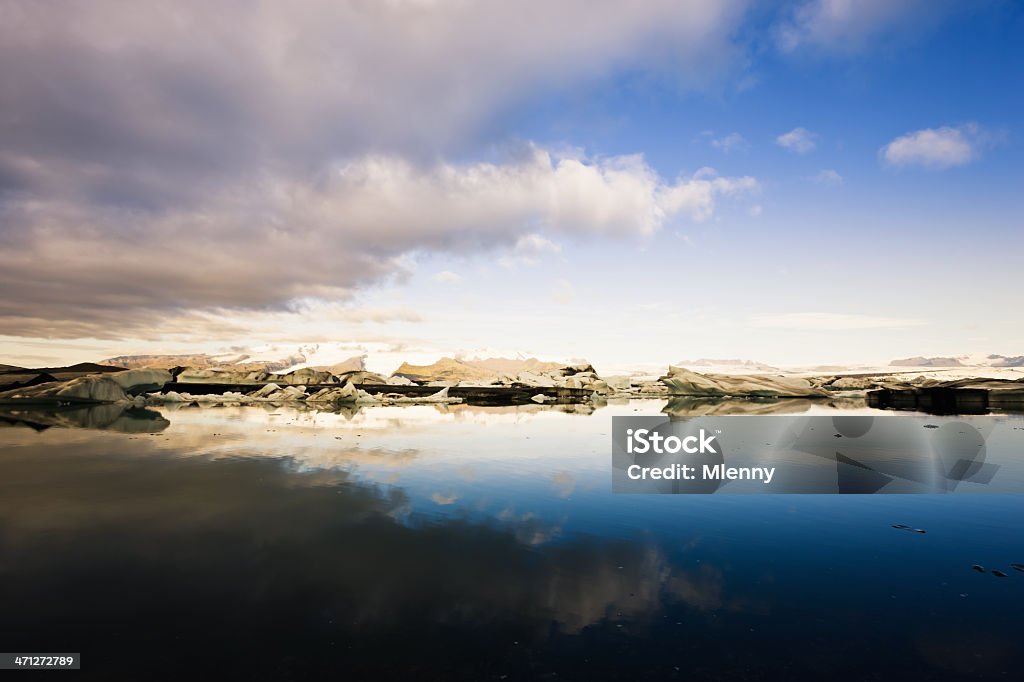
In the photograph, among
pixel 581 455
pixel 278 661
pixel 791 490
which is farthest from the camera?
pixel 581 455

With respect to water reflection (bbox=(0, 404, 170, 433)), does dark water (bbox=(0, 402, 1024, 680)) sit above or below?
below

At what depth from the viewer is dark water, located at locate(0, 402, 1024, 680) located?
409 centimetres

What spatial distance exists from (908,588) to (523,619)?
13.9ft

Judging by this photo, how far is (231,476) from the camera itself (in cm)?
1145

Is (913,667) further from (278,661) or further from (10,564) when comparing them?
(10,564)

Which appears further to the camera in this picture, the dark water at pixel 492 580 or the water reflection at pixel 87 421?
the water reflection at pixel 87 421

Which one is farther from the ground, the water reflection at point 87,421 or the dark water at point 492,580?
the water reflection at point 87,421

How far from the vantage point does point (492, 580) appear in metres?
5.67

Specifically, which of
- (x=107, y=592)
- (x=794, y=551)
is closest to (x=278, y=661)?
(x=107, y=592)

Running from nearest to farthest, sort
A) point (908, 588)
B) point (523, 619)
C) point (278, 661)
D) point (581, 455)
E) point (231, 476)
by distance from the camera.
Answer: point (278, 661)
point (523, 619)
point (908, 588)
point (231, 476)
point (581, 455)

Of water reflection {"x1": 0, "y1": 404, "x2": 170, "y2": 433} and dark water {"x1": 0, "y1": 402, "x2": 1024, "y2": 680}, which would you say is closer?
dark water {"x1": 0, "y1": 402, "x2": 1024, "y2": 680}

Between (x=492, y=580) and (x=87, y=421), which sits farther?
(x=87, y=421)

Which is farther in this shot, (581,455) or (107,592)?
(581,455)

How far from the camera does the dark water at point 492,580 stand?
4.09 m
